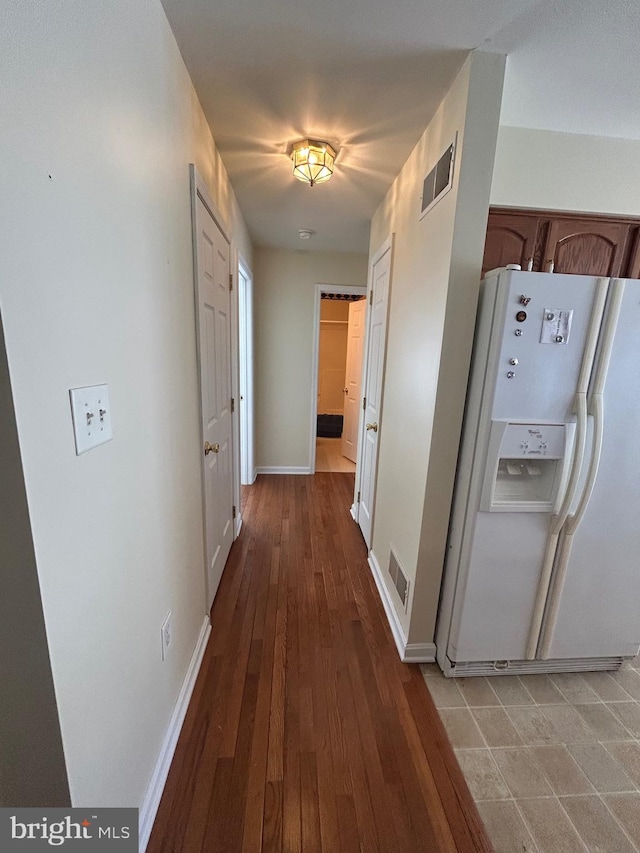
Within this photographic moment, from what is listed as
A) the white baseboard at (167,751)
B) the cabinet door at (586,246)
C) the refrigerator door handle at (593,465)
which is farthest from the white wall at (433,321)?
the white baseboard at (167,751)

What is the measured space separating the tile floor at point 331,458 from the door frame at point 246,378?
947 millimetres

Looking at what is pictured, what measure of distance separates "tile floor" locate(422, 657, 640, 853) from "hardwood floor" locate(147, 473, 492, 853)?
0.29ft

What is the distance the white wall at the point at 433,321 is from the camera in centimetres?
126

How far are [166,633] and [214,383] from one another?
1188 mm

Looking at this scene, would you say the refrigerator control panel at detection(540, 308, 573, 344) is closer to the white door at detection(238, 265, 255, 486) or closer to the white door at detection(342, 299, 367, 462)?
the white door at detection(238, 265, 255, 486)

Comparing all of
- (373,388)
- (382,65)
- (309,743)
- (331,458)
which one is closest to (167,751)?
(309,743)

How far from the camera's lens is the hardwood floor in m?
1.06

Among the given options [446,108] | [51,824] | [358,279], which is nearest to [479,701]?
[51,824]

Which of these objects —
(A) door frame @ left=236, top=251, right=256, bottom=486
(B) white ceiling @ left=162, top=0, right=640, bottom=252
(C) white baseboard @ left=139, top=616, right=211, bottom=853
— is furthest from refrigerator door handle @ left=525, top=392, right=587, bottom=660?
(A) door frame @ left=236, top=251, right=256, bottom=486

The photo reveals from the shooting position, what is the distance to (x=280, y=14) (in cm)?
108

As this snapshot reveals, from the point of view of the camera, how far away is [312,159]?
177 centimetres

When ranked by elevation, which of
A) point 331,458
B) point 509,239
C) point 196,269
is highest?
point 509,239

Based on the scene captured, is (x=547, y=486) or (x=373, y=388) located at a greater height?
(x=373, y=388)

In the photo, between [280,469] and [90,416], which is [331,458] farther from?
[90,416]
